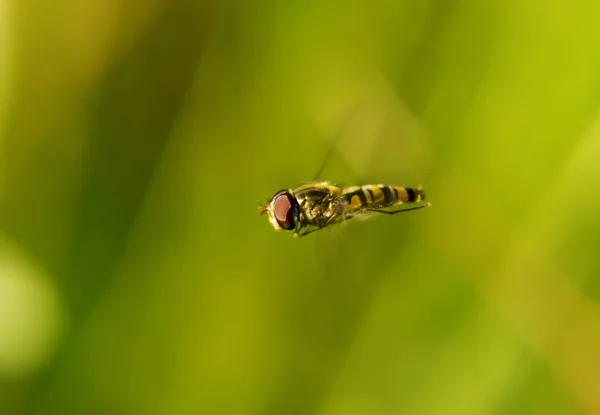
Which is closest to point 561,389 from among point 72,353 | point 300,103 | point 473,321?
point 473,321

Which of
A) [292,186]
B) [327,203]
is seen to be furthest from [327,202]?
[292,186]

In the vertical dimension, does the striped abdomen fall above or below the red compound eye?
below

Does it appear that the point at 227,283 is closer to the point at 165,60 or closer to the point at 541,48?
the point at 165,60

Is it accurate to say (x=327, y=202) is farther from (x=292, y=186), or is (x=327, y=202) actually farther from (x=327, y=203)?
(x=292, y=186)

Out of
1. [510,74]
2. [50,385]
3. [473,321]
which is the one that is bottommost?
[473,321]

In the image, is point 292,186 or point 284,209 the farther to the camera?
point 292,186
